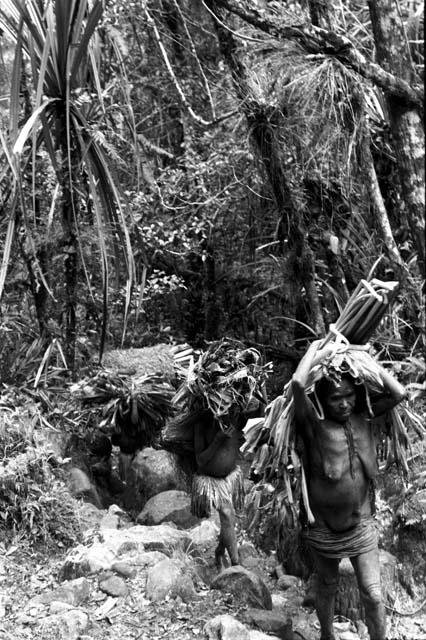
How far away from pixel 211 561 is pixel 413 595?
1213 mm

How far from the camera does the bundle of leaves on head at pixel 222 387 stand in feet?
14.4

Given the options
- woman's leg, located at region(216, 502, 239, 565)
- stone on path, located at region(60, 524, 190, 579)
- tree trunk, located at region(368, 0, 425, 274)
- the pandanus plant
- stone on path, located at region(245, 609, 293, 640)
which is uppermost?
the pandanus plant

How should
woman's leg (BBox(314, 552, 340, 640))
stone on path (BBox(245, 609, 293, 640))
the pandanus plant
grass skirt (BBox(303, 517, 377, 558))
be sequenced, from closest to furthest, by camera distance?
grass skirt (BBox(303, 517, 377, 558)), woman's leg (BBox(314, 552, 340, 640)), stone on path (BBox(245, 609, 293, 640)), the pandanus plant

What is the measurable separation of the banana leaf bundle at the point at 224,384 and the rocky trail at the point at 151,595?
2.93ft

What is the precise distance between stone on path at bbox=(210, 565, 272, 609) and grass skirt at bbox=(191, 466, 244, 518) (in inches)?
15.4

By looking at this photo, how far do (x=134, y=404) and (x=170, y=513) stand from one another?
92cm

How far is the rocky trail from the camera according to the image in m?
3.94

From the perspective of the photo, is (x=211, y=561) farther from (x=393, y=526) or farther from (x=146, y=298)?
(x=146, y=298)

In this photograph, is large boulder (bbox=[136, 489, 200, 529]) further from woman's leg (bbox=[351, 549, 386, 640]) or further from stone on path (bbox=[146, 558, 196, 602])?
woman's leg (bbox=[351, 549, 386, 640])

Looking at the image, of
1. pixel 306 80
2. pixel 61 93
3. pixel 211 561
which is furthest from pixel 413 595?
pixel 61 93

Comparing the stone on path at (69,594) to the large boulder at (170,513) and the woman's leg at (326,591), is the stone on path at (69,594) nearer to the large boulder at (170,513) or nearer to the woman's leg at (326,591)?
the large boulder at (170,513)

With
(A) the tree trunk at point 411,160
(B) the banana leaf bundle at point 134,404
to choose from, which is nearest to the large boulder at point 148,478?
(B) the banana leaf bundle at point 134,404

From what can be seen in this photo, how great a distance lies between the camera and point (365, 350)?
12.0 ft

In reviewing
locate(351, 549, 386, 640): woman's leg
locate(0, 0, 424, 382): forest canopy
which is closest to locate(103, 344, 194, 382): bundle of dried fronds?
locate(0, 0, 424, 382): forest canopy
